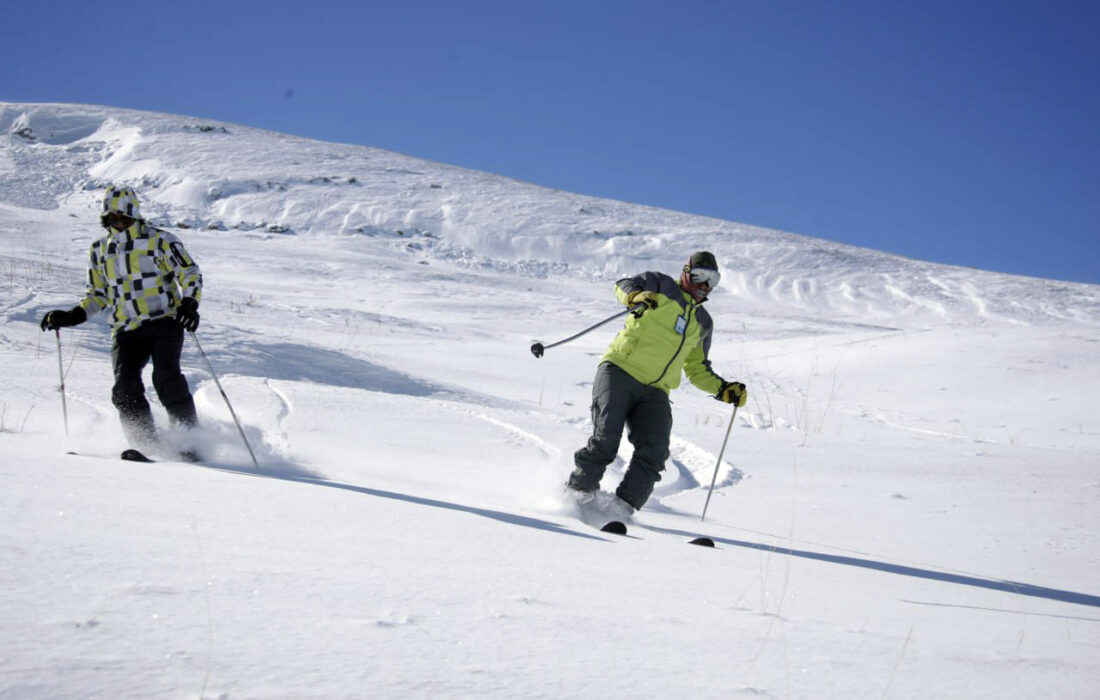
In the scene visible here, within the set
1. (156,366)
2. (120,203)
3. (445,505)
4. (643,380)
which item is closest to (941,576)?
(643,380)

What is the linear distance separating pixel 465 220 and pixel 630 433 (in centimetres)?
3086

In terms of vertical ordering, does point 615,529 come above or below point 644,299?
below

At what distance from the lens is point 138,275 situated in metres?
4.38

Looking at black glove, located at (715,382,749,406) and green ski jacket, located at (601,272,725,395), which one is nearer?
green ski jacket, located at (601,272,725,395)

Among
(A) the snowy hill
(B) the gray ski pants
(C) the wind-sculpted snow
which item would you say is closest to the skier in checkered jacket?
(A) the snowy hill

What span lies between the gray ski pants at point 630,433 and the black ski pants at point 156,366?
228 centimetres

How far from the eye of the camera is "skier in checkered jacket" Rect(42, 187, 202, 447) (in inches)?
169

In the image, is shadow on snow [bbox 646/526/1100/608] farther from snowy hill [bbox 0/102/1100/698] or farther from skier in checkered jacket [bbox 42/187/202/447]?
skier in checkered jacket [bbox 42/187/202/447]

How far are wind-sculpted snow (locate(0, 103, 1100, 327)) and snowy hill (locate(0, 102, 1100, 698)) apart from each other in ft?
49.9

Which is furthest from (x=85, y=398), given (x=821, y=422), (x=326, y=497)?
(x=821, y=422)

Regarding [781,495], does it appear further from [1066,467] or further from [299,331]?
[299,331]

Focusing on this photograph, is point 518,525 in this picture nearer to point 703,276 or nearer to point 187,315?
point 703,276

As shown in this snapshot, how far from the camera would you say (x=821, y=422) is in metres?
7.88

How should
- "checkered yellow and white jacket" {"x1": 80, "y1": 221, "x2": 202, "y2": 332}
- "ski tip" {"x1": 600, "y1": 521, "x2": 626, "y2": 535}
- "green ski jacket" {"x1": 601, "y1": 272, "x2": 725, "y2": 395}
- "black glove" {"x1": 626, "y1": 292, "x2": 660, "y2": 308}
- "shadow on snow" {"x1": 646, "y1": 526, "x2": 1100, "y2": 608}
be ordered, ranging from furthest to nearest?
"checkered yellow and white jacket" {"x1": 80, "y1": 221, "x2": 202, "y2": 332} < "green ski jacket" {"x1": 601, "y1": 272, "x2": 725, "y2": 395} < "black glove" {"x1": 626, "y1": 292, "x2": 660, "y2": 308} < "ski tip" {"x1": 600, "y1": 521, "x2": 626, "y2": 535} < "shadow on snow" {"x1": 646, "y1": 526, "x2": 1100, "y2": 608}
